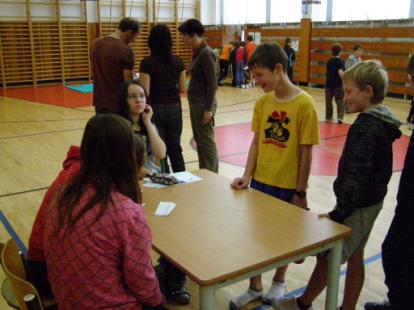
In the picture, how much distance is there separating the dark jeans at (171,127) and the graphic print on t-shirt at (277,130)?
1.45 meters

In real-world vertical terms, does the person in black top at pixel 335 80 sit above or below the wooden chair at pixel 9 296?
above

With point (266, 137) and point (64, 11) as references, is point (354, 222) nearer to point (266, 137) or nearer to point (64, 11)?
point (266, 137)

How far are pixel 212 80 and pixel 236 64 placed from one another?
9.09 metres

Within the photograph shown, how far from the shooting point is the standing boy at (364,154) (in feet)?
5.84

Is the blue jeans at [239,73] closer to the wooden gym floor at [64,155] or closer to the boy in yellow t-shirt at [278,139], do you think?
the wooden gym floor at [64,155]

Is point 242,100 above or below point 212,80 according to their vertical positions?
below

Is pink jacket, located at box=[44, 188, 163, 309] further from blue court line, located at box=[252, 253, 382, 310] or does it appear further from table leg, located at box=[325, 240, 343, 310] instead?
blue court line, located at box=[252, 253, 382, 310]

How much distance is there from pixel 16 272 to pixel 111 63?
2324 millimetres

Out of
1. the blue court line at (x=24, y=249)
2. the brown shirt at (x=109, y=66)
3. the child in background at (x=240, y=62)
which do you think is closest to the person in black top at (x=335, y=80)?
the brown shirt at (x=109, y=66)

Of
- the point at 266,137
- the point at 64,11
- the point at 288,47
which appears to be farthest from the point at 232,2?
the point at 266,137

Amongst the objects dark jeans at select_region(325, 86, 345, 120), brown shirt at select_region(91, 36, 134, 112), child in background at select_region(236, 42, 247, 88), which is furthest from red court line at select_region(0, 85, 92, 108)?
brown shirt at select_region(91, 36, 134, 112)

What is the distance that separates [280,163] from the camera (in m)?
2.29

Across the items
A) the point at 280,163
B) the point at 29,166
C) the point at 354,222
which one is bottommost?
the point at 29,166

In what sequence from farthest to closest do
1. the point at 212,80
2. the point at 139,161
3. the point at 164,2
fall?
the point at 164,2 → the point at 212,80 → the point at 139,161
